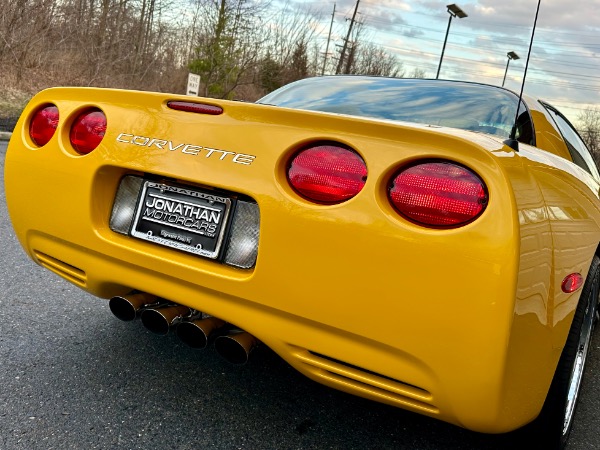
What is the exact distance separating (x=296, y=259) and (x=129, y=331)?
1.43 metres

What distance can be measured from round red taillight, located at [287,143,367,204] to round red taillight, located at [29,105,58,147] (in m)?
1.01

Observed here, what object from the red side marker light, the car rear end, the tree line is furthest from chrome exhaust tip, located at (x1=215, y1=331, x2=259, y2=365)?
the tree line

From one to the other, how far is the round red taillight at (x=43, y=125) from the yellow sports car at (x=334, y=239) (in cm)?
1

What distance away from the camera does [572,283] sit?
67.4 inches

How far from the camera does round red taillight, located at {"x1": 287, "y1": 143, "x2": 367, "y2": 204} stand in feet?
4.88

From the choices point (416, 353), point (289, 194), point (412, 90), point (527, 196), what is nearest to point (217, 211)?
point (289, 194)

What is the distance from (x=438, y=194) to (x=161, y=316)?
0.99 meters

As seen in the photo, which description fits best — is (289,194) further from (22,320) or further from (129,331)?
(22,320)

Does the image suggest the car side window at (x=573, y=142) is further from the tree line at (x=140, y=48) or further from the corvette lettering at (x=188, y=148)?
the tree line at (x=140, y=48)

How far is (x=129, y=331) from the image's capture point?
260cm

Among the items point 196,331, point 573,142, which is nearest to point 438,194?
point 196,331

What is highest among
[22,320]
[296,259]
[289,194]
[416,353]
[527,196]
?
[527,196]

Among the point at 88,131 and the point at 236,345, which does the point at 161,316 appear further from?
the point at 88,131

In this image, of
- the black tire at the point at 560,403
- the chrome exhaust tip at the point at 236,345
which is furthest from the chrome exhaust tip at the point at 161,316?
the black tire at the point at 560,403
